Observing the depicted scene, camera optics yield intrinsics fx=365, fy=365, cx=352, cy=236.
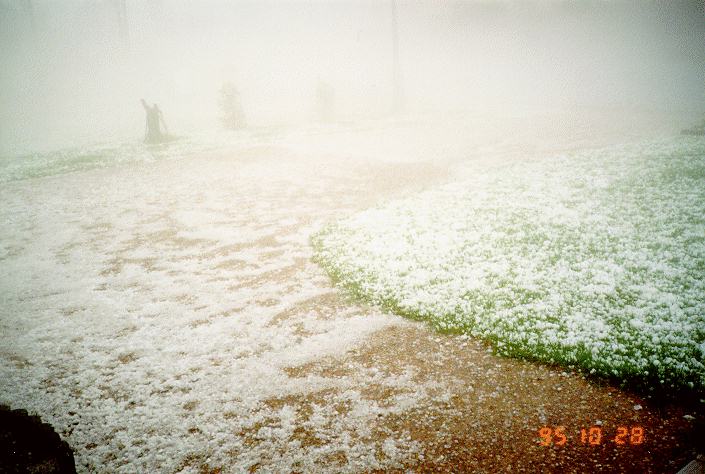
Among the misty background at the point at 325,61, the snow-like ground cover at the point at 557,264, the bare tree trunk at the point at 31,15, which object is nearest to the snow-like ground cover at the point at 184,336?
the snow-like ground cover at the point at 557,264

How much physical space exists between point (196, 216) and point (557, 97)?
63696mm

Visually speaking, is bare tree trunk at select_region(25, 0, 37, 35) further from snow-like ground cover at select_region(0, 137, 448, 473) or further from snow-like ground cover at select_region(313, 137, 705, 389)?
snow-like ground cover at select_region(313, 137, 705, 389)

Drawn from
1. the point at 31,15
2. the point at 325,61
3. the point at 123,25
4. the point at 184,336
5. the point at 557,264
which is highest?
the point at 123,25

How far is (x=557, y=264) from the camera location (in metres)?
9.78

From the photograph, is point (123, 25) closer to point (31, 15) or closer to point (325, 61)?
point (31, 15)

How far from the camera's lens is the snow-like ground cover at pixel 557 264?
22.4 ft

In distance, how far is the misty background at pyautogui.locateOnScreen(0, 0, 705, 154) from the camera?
4928 centimetres

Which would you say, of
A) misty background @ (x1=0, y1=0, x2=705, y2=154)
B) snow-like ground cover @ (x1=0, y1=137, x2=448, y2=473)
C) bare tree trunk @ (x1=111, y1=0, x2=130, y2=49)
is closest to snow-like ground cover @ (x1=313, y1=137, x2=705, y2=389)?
snow-like ground cover @ (x1=0, y1=137, x2=448, y2=473)
